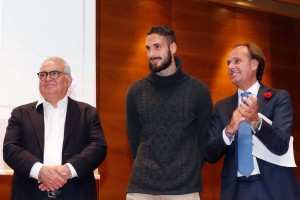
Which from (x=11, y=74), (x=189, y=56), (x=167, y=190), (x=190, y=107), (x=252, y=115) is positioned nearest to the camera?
(x=252, y=115)

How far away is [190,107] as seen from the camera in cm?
297

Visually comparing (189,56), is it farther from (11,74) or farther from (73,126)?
(73,126)

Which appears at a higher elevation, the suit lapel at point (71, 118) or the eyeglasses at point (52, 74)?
the eyeglasses at point (52, 74)

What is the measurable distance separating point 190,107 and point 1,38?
173 cm

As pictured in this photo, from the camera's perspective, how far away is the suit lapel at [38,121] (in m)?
2.94

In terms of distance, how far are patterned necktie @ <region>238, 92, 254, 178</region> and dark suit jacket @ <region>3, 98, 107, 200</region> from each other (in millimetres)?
831

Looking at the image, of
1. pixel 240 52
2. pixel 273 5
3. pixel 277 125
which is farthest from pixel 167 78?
pixel 273 5

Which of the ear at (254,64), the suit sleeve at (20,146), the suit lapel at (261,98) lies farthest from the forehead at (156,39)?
the suit sleeve at (20,146)

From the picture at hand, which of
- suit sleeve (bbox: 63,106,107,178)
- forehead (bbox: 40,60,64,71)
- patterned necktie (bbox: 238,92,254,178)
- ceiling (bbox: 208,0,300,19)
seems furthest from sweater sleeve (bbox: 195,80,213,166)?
ceiling (bbox: 208,0,300,19)

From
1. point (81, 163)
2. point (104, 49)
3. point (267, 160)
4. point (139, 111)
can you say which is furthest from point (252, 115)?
point (104, 49)

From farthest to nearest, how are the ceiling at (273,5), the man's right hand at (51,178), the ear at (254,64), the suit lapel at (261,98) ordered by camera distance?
1. the ceiling at (273,5)
2. the ear at (254,64)
3. the suit lapel at (261,98)
4. the man's right hand at (51,178)

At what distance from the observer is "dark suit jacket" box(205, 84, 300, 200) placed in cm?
267

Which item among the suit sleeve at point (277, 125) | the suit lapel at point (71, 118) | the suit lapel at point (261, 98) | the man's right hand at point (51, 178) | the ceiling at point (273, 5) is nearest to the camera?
the suit sleeve at point (277, 125)

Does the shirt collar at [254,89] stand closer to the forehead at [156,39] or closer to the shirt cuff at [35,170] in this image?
the forehead at [156,39]
